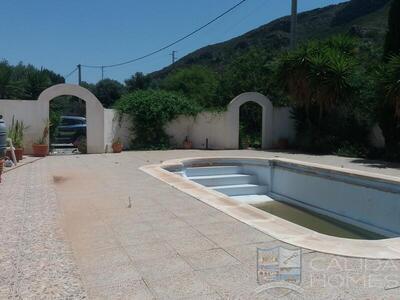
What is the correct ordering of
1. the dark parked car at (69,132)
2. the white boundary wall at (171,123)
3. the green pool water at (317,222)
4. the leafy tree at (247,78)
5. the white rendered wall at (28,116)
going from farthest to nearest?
the leafy tree at (247,78)
the dark parked car at (69,132)
the white boundary wall at (171,123)
the white rendered wall at (28,116)
the green pool water at (317,222)

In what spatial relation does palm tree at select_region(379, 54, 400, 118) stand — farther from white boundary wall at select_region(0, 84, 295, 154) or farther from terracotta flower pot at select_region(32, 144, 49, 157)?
terracotta flower pot at select_region(32, 144, 49, 157)

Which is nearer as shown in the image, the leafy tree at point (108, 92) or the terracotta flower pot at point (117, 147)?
the terracotta flower pot at point (117, 147)

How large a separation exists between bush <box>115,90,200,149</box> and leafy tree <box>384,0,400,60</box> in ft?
27.6

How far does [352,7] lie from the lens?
163ft

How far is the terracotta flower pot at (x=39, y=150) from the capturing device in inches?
581

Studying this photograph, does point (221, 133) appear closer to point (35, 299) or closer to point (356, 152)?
point (356, 152)

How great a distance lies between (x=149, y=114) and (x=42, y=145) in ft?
14.8

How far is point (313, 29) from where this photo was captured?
5109 cm

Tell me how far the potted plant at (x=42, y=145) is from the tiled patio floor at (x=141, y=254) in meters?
7.46

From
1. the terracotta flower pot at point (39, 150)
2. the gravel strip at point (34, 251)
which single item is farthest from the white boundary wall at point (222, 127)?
the gravel strip at point (34, 251)

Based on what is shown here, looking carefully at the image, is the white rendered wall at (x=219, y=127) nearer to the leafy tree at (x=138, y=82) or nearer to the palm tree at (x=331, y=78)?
the palm tree at (x=331, y=78)

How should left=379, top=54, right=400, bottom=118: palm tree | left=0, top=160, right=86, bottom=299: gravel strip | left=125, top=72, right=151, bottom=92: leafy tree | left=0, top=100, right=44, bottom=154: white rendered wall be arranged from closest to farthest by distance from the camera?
left=0, top=160, right=86, bottom=299: gravel strip < left=379, top=54, right=400, bottom=118: palm tree < left=0, top=100, right=44, bottom=154: white rendered wall < left=125, top=72, right=151, bottom=92: leafy tree

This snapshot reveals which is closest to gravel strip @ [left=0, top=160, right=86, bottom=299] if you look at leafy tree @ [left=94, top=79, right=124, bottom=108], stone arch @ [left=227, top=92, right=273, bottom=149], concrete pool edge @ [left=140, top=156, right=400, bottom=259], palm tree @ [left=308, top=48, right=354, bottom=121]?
concrete pool edge @ [left=140, top=156, right=400, bottom=259]

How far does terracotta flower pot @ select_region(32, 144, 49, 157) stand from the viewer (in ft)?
48.4
